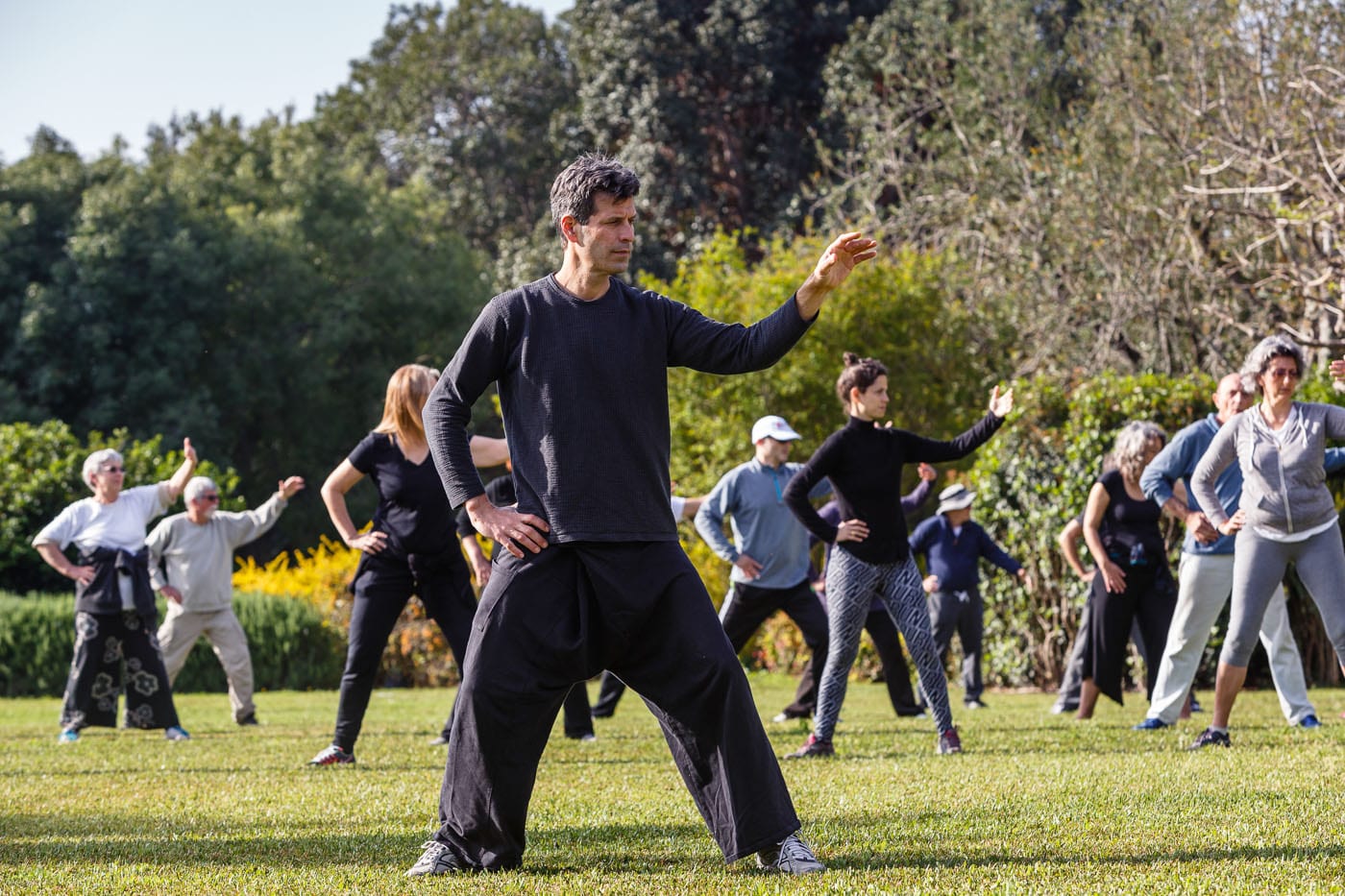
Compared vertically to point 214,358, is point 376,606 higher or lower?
lower

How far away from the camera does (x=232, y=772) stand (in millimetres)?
9023

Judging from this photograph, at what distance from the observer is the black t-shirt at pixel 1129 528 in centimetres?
1114

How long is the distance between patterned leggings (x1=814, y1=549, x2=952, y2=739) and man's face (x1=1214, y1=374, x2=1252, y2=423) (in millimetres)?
2143

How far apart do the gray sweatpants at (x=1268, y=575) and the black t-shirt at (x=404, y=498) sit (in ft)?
14.6

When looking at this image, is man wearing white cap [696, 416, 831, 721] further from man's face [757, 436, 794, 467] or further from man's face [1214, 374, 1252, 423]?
man's face [1214, 374, 1252, 423]

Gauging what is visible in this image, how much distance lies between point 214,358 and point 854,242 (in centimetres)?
3529

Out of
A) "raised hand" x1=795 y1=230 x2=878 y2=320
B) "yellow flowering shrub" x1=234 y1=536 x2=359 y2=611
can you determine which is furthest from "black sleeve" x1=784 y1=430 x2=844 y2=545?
"yellow flowering shrub" x1=234 y1=536 x2=359 y2=611

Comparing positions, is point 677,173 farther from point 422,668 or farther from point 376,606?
point 376,606

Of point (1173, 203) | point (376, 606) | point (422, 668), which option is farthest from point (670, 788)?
point (1173, 203)

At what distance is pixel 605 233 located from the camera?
5.25 metres

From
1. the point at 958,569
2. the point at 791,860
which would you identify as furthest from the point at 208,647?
the point at 791,860

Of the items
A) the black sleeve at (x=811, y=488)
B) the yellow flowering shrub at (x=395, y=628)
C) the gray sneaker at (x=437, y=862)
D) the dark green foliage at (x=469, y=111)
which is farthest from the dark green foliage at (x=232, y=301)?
the gray sneaker at (x=437, y=862)

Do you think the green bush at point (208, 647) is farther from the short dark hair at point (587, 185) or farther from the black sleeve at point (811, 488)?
the short dark hair at point (587, 185)

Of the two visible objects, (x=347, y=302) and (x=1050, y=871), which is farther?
(x=347, y=302)
